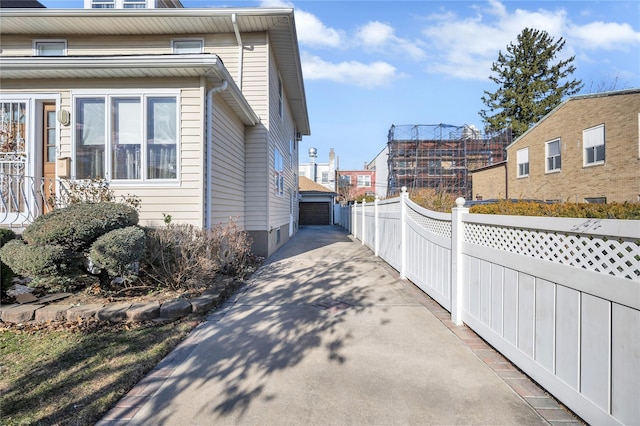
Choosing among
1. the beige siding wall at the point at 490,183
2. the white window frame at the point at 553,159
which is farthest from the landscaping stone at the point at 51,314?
the beige siding wall at the point at 490,183

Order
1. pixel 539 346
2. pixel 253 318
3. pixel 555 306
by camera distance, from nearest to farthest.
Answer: pixel 555 306 → pixel 539 346 → pixel 253 318

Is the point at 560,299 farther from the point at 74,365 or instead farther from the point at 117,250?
the point at 117,250

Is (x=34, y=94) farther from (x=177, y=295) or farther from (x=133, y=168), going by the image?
(x=177, y=295)

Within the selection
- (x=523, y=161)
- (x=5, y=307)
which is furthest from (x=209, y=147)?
(x=523, y=161)

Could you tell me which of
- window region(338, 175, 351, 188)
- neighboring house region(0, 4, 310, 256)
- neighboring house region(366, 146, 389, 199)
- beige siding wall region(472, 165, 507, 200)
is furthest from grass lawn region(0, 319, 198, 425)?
window region(338, 175, 351, 188)

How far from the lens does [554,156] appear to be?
17.7 metres

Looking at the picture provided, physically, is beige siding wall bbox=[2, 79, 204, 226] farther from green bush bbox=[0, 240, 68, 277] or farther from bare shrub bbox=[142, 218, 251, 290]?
green bush bbox=[0, 240, 68, 277]

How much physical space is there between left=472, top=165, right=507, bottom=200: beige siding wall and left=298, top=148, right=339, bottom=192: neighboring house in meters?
15.7

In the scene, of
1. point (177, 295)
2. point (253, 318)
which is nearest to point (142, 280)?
point (177, 295)

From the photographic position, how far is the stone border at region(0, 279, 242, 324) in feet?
13.8

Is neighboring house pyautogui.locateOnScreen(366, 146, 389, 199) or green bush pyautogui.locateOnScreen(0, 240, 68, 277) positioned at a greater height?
neighboring house pyautogui.locateOnScreen(366, 146, 389, 199)

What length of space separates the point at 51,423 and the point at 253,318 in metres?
2.42

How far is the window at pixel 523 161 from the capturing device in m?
20.0

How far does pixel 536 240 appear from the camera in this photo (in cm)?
289
